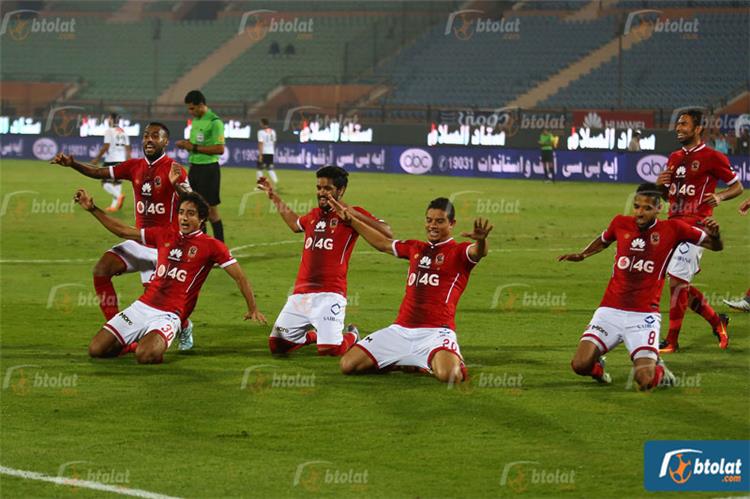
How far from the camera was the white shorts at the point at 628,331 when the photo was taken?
35.3 feet

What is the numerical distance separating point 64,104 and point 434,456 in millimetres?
54179

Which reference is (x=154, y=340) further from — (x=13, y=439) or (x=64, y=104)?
(x=64, y=104)

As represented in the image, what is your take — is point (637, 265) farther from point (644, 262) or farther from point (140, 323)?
point (140, 323)

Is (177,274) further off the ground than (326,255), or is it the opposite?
(326,255)

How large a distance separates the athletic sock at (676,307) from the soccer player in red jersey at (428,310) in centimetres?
279

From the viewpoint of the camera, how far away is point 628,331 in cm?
1084

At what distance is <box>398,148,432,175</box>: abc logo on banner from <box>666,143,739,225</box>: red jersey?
3037 centimetres

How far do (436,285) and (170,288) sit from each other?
267cm

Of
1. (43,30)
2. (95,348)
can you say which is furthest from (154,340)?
(43,30)

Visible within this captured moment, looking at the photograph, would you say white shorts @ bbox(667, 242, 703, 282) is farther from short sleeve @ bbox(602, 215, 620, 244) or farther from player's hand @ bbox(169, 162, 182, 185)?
player's hand @ bbox(169, 162, 182, 185)

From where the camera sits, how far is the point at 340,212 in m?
11.2

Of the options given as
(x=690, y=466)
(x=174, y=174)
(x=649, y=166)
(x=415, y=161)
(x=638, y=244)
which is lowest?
(x=690, y=466)

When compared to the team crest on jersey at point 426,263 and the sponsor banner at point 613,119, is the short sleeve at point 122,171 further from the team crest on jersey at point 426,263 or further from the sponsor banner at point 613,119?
the sponsor banner at point 613,119

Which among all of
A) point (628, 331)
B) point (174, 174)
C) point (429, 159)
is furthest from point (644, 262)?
point (429, 159)
